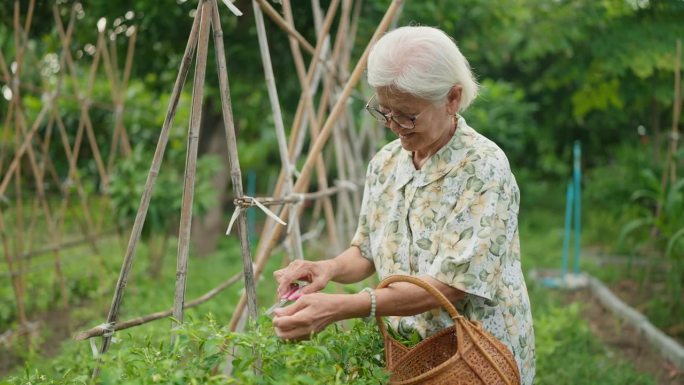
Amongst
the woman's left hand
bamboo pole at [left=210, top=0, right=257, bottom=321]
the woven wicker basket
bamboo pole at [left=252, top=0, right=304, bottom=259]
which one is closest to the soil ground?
bamboo pole at [left=252, top=0, right=304, bottom=259]

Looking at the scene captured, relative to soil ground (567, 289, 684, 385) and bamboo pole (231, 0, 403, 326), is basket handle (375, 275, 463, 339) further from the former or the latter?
soil ground (567, 289, 684, 385)

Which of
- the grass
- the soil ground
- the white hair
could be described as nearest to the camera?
the grass

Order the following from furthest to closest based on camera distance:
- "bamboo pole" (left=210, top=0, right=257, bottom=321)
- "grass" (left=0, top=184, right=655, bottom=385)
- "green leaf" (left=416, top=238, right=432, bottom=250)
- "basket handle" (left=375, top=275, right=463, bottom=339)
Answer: "bamboo pole" (left=210, top=0, right=257, bottom=321)
"green leaf" (left=416, top=238, right=432, bottom=250)
"basket handle" (left=375, top=275, right=463, bottom=339)
"grass" (left=0, top=184, right=655, bottom=385)

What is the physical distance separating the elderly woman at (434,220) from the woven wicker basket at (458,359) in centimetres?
7

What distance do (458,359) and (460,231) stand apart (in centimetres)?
32

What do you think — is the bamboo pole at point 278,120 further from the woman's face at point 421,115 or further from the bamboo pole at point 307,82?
the woman's face at point 421,115

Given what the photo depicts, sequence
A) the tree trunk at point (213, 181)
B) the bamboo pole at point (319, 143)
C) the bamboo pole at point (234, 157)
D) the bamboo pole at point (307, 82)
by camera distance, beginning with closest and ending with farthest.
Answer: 1. the bamboo pole at point (234, 157)
2. the bamboo pole at point (319, 143)
3. the bamboo pole at point (307, 82)
4. the tree trunk at point (213, 181)

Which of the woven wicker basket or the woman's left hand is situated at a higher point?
the woman's left hand

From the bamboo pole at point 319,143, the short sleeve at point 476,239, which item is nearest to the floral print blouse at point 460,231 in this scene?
the short sleeve at point 476,239

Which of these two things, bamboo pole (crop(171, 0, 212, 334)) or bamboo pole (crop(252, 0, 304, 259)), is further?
bamboo pole (crop(252, 0, 304, 259))

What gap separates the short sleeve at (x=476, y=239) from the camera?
6.05 ft

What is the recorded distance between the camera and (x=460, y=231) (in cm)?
Result: 188

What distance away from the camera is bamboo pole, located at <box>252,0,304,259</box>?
2.81m

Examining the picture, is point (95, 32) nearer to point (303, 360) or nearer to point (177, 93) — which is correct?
point (177, 93)
